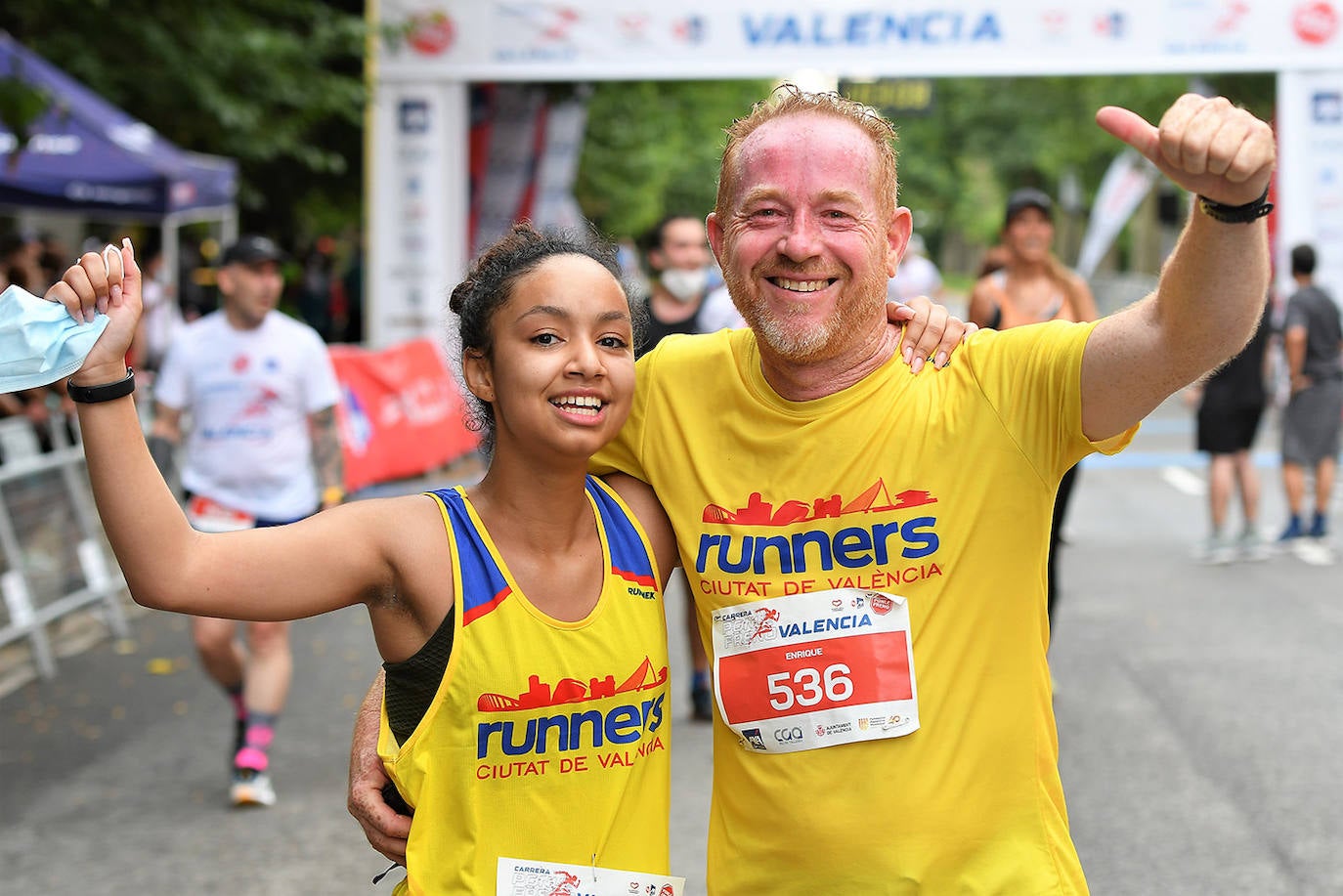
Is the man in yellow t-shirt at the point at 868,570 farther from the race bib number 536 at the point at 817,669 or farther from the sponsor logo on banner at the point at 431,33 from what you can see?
the sponsor logo on banner at the point at 431,33

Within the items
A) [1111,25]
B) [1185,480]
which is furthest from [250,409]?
[1111,25]

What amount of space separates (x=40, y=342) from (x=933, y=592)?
132 cm

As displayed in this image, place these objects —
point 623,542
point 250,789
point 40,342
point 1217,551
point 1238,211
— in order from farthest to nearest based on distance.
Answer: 1. point 1217,551
2. point 250,789
3. point 623,542
4. point 40,342
5. point 1238,211

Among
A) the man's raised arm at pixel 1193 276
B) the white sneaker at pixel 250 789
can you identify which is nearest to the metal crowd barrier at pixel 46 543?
the white sneaker at pixel 250 789

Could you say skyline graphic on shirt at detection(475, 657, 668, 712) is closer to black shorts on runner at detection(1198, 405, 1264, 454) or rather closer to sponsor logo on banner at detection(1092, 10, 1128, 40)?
black shorts on runner at detection(1198, 405, 1264, 454)

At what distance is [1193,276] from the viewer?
193 centimetres

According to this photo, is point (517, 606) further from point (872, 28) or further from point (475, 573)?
point (872, 28)

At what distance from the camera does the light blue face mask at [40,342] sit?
2010 mm

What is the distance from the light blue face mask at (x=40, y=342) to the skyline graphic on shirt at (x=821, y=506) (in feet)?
3.25

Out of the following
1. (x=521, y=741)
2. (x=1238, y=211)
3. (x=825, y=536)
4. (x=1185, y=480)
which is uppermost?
(x=1238, y=211)

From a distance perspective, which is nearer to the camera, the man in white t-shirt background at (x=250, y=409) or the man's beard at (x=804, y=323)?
the man's beard at (x=804, y=323)

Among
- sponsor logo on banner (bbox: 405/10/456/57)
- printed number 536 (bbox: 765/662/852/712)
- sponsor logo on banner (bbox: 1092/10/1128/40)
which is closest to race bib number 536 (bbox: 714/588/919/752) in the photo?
printed number 536 (bbox: 765/662/852/712)

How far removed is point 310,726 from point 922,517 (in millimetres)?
4735

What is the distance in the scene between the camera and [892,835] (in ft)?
7.55
